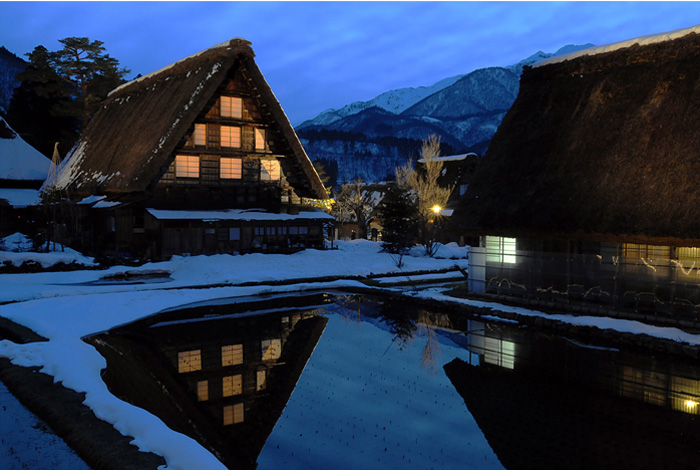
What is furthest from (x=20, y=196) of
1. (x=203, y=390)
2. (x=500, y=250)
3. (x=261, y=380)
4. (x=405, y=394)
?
(x=405, y=394)

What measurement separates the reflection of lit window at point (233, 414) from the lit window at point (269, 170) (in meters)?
21.9

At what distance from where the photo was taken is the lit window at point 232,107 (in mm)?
27172

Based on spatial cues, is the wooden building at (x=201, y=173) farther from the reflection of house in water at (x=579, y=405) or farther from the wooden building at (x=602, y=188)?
the reflection of house in water at (x=579, y=405)

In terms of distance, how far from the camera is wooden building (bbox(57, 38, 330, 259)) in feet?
82.8

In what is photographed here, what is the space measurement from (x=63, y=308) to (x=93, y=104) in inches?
1361

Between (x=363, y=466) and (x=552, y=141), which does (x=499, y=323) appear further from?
(x=363, y=466)

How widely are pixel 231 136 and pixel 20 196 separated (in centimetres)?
1617

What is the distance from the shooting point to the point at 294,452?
6.40 meters

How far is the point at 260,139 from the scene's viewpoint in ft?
93.6

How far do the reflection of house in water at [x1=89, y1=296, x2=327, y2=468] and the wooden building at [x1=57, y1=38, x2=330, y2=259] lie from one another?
11.9 meters

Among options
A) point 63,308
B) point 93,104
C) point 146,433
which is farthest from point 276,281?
point 93,104

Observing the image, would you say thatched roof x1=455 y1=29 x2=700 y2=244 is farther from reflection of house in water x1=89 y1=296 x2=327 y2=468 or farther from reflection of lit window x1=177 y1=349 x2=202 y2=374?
reflection of lit window x1=177 y1=349 x2=202 y2=374

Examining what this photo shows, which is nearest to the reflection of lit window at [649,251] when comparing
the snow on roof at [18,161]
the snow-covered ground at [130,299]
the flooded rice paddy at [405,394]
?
the flooded rice paddy at [405,394]

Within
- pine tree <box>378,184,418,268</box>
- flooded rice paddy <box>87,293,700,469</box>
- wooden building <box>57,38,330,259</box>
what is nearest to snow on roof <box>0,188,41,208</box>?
wooden building <box>57,38,330,259</box>
